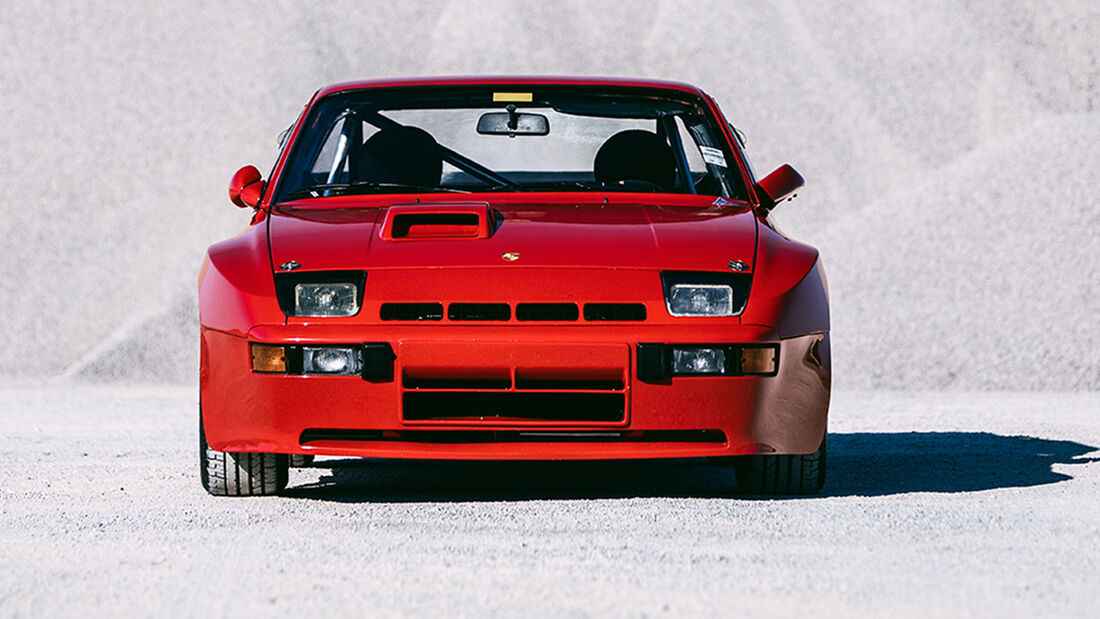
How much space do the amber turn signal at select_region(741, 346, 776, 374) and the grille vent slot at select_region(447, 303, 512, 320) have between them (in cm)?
81

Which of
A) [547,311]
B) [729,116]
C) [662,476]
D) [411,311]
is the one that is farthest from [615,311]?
[729,116]

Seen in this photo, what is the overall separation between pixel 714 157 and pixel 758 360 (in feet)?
5.38

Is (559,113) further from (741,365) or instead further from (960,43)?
(960,43)

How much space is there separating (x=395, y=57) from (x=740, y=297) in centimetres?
2942

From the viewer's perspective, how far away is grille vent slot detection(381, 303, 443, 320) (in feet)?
18.0

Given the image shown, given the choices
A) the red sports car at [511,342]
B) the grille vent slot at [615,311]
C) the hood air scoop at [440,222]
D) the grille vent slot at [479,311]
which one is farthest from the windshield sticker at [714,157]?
the grille vent slot at [479,311]

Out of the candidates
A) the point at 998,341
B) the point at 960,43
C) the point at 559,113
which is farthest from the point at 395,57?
the point at 559,113

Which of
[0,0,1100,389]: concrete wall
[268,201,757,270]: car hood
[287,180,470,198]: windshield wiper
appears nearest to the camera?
[268,201,757,270]: car hood

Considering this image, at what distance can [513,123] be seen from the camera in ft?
22.9

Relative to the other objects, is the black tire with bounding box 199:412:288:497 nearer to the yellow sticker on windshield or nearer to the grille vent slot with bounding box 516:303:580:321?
the grille vent slot with bounding box 516:303:580:321

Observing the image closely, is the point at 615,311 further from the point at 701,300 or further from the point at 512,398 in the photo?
the point at 512,398

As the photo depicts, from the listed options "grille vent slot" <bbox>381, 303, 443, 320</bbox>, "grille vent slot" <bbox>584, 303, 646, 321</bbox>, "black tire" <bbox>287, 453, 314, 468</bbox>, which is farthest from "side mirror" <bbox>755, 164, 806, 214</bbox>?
"black tire" <bbox>287, 453, 314, 468</bbox>

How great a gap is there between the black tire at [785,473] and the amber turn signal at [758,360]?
0.53 m

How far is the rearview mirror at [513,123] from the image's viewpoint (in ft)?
22.8
